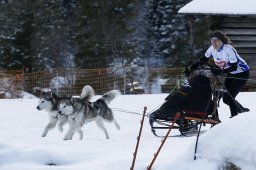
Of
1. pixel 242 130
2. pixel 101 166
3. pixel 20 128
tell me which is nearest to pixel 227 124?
pixel 242 130

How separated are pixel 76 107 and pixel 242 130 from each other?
4.86 metres

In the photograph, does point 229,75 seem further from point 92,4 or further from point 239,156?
point 92,4

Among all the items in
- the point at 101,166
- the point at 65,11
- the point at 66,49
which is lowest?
the point at 101,166

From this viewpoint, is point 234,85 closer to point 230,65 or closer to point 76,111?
point 230,65

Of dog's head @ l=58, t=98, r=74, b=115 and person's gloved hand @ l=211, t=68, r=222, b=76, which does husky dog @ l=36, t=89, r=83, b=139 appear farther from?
person's gloved hand @ l=211, t=68, r=222, b=76

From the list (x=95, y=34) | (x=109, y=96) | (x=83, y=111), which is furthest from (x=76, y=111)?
(x=95, y=34)

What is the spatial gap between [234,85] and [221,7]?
37.4 feet

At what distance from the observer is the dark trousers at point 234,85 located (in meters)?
7.78

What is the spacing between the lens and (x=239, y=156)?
4.60 m

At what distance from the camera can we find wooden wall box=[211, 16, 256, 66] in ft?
63.5

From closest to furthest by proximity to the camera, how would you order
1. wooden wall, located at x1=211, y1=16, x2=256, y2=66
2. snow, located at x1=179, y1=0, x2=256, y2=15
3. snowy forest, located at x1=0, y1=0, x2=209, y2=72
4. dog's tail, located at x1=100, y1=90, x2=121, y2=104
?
dog's tail, located at x1=100, y1=90, x2=121, y2=104, snow, located at x1=179, y1=0, x2=256, y2=15, wooden wall, located at x1=211, y1=16, x2=256, y2=66, snowy forest, located at x1=0, y1=0, x2=209, y2=72

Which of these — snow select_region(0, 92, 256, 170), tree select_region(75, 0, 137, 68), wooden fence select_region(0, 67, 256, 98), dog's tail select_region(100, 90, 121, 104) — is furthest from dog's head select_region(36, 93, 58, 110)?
tree select_region(75, 0, 137, 68)

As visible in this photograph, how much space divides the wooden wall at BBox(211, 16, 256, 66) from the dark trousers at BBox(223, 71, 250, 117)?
38.6 ft

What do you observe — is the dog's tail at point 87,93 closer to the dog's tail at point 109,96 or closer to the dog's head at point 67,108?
the dog's head at point 67,108
